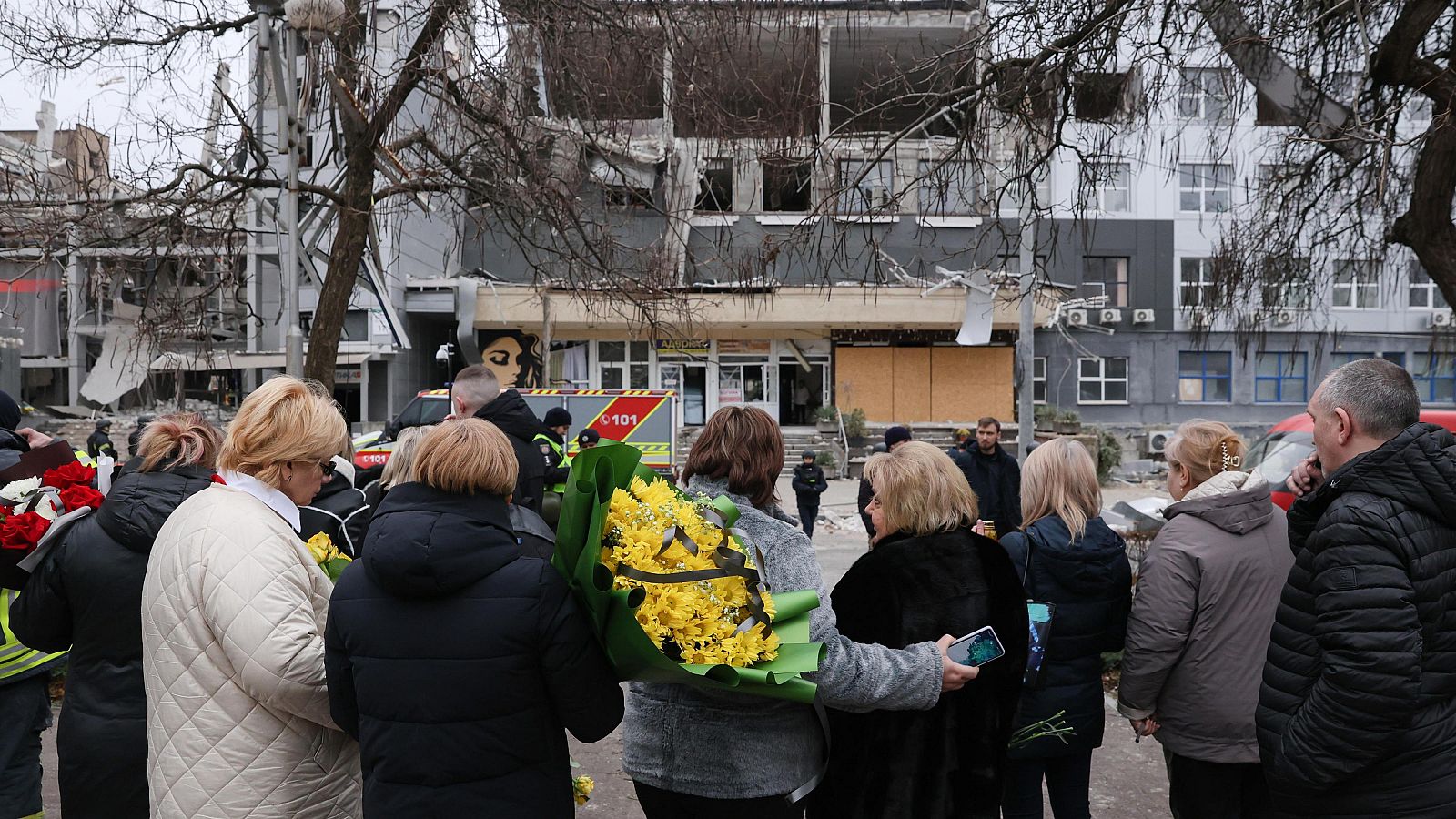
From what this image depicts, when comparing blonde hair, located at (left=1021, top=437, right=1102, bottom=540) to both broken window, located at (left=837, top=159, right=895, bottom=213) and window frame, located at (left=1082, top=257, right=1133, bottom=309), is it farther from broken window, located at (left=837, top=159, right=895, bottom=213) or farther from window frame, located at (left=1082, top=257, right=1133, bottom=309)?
window frame, located at (left=1082, top=257, right=1133, bottom=309)

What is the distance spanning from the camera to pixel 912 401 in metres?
31.4

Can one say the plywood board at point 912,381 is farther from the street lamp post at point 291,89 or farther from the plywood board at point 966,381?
the street lamp post at point 291,89

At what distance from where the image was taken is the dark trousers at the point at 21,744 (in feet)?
11.4

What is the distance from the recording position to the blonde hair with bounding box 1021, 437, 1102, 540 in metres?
3.53

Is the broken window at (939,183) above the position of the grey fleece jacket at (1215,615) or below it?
above

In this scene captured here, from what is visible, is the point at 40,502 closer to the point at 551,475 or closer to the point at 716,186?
the point at 551,475

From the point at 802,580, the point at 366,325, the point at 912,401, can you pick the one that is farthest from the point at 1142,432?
the point at 802,580

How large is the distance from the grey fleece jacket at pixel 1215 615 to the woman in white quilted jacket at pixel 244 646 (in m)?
2.65

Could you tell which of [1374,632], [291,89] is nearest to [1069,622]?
[1374,632]

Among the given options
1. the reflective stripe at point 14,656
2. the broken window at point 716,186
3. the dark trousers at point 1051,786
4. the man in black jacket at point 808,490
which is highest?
the broken window at point 716,186

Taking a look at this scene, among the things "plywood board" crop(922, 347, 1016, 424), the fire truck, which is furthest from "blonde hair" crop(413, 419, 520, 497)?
"plywood board" crop(922, 347, 1016, 424)

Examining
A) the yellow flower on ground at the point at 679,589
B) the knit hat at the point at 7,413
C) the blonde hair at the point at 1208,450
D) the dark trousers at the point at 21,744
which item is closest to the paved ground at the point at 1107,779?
the dark trousers at the point at 21,744

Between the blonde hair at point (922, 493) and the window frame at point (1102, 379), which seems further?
the window frame at point (1102, 379)

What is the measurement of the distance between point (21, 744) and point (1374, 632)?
14.5ft
